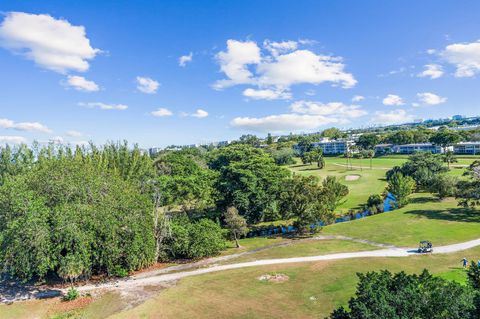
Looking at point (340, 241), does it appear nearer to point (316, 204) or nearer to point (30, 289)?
point (316, 204)

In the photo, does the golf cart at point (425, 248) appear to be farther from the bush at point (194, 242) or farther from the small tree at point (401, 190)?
the small tree at point (401, 190)

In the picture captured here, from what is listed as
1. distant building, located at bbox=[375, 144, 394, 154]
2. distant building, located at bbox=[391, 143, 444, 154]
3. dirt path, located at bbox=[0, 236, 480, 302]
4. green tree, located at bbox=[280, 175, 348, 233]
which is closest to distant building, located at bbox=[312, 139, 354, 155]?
distant building, located at bbox=[375, 144, 394, 154]

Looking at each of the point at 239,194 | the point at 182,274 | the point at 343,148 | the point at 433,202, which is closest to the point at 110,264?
the point at 182,274

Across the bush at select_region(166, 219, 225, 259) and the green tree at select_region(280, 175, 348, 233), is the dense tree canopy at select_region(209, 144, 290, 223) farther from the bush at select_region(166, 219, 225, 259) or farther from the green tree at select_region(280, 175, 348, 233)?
the bush at select_region(166, 219, 225, 259)

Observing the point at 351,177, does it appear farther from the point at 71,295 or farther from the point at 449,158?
the point at 71,295

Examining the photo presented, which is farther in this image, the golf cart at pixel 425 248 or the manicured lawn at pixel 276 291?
the golf cart at pixel 425 248

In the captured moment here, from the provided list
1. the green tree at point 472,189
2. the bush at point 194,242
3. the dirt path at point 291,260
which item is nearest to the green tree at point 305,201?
the dirt path at point 291,260
